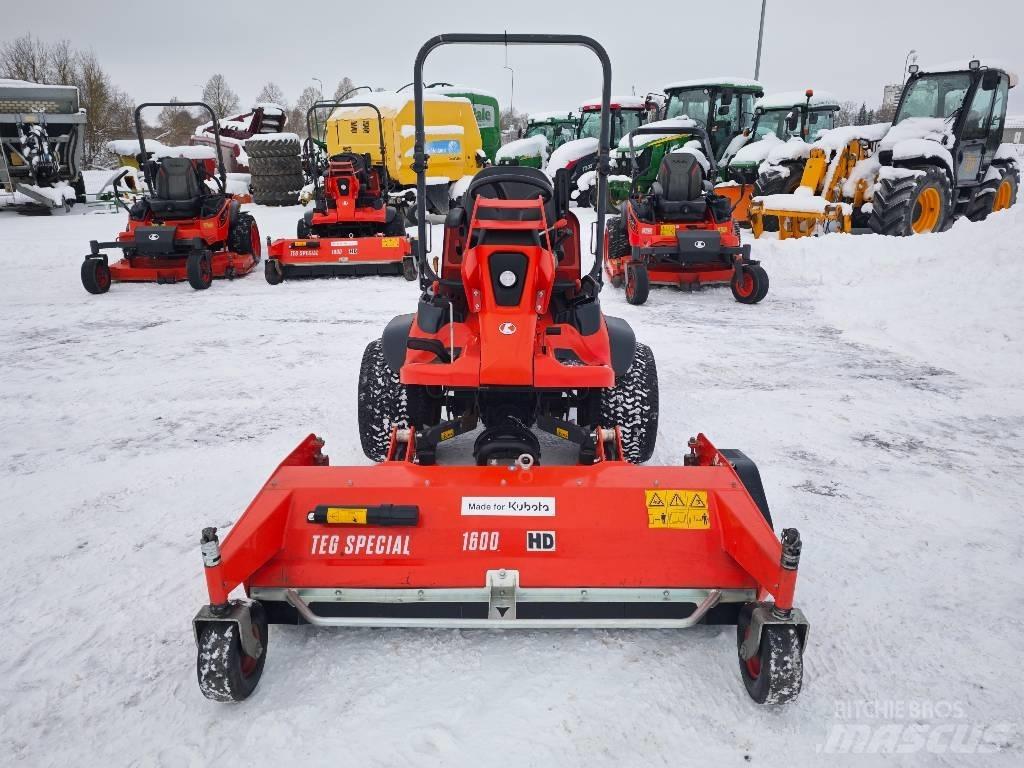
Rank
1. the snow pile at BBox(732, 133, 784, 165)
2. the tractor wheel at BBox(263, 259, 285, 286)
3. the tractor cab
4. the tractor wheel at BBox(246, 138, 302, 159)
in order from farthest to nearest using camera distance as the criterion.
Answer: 1. the tractor wheel at BBox(246, 138, 302, 159)
2. the tractor cab
3. the snow pile at BBox(732, 133, 784, 165)
4. the tractor wheel at BBox(263, 259, 285, 286)

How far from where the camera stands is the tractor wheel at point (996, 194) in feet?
38.3

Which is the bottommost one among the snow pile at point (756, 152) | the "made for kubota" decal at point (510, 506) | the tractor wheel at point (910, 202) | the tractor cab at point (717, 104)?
the "made for kubota" decal at point (510, 506)

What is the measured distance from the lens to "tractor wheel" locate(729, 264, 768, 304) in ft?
A: 25.4

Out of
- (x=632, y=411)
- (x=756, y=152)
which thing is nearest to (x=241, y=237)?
(x=632, y=411)

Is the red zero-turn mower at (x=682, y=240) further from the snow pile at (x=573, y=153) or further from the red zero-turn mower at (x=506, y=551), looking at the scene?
the snow pile at (x=573, y=153)

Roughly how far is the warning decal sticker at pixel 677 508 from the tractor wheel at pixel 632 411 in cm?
109

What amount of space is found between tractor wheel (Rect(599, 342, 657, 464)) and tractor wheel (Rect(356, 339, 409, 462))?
106cm

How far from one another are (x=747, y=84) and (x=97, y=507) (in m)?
14.5

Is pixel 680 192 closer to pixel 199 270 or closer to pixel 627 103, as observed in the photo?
pixel 199 270

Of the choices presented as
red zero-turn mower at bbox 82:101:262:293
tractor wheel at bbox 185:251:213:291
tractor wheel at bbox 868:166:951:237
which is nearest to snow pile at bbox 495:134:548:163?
red zero-turn mower at bbox 82:101:262:293

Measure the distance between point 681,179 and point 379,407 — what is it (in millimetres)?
5916

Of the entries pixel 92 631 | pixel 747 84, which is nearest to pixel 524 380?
pixel 92 631

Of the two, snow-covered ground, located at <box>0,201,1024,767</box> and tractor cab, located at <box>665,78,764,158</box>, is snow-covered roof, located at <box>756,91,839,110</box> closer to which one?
tractor cab, located at <box>665,78,764,158</box>

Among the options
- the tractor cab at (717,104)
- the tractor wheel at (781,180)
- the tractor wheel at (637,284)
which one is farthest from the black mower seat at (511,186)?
the tractor cab at (717,104)
